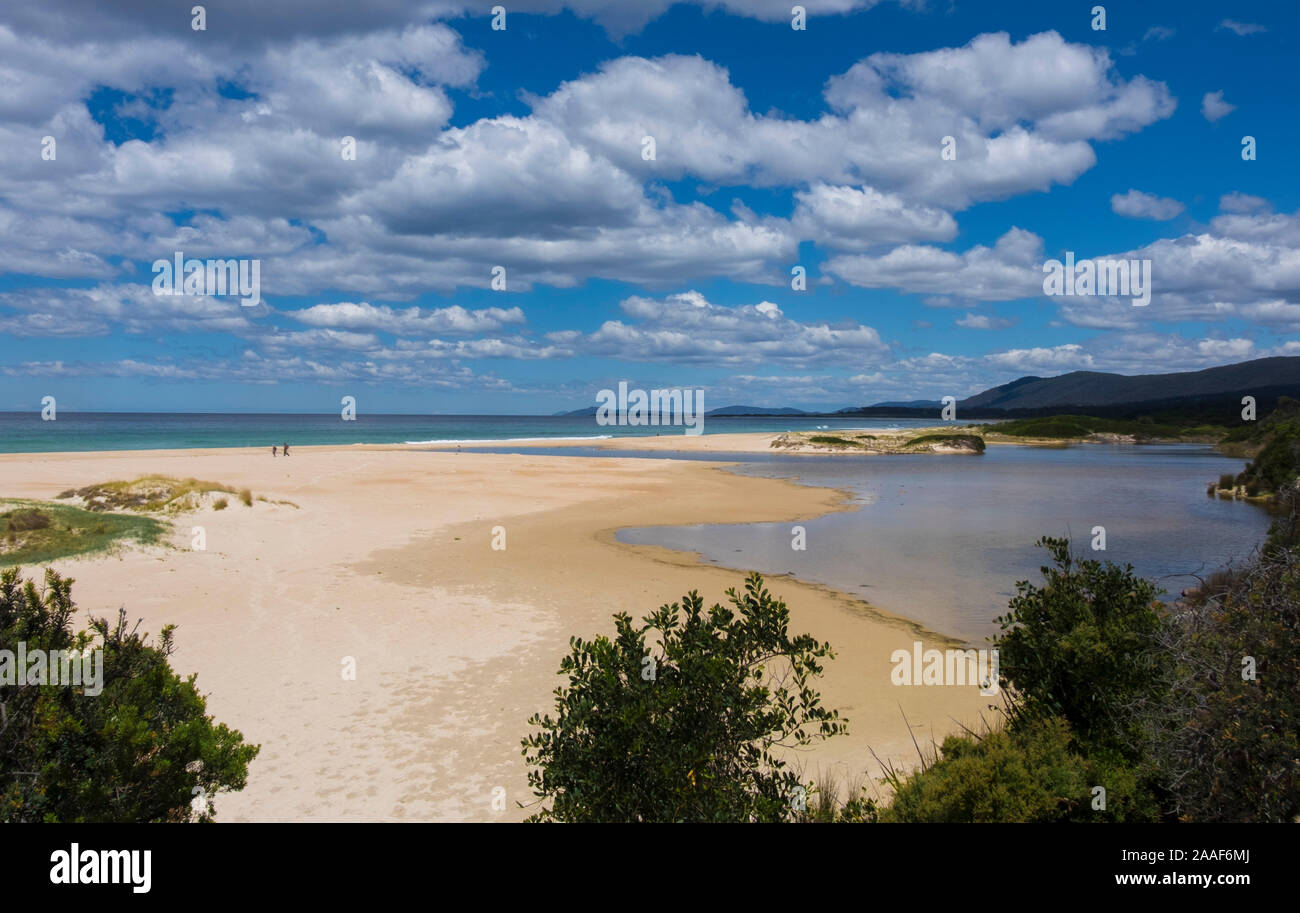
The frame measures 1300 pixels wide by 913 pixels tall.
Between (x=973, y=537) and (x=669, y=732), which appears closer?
(x=669, y=732)

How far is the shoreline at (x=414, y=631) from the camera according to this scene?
28.3 feet

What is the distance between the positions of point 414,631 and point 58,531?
38.4 ft

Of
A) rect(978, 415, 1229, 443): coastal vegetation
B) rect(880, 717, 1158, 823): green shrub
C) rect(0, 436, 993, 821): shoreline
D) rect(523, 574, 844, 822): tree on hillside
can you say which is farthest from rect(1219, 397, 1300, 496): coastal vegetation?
rect(978, 415, 1229, 443): coastal vegetation

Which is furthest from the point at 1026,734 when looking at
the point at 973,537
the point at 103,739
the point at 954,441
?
the point at 954,441

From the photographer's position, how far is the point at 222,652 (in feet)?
40.9

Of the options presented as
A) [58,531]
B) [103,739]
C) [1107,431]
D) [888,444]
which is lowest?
[58,531]

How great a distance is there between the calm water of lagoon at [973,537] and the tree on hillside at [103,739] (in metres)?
11.8

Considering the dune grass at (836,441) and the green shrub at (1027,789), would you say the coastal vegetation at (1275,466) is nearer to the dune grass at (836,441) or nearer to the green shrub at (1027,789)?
the green shrub at (1027,789)

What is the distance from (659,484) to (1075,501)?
→ 22130mm

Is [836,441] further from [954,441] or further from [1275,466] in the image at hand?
[1275,466]

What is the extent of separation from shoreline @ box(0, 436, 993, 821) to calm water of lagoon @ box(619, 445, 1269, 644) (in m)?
1.48

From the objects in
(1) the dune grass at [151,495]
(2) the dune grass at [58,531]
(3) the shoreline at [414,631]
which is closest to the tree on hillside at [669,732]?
(3) the shoreline at [414,631]

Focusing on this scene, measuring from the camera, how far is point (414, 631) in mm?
14102

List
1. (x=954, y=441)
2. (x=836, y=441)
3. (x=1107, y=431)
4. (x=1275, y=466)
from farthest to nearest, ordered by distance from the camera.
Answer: (x=1107, y=431) < (x=836, y=441) < (x=954, y=441) < (x=1275, y=466)
